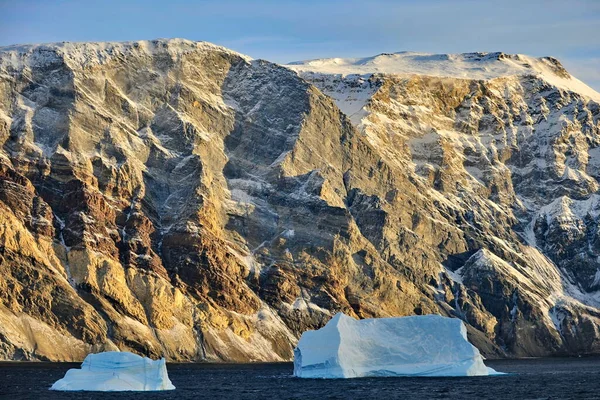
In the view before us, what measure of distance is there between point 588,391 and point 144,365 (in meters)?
65.2

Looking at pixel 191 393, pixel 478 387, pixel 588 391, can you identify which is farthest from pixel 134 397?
pixel 588 391

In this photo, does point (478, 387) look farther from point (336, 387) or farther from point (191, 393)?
point (191, 393)

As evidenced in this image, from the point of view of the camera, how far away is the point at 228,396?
181250 mm

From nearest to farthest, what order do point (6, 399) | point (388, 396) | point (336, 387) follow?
point (6, 399) → point (388, 396) → point (336, 387)

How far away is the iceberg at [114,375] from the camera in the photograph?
186 m

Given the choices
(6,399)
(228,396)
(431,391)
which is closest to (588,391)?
(431,391)

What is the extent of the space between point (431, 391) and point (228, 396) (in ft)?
97.4

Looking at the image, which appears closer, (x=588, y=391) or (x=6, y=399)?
(x=6, y=399)

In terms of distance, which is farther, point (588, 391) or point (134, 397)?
point (588, 391)

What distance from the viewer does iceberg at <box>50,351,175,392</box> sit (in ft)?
612

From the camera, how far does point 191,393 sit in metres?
186

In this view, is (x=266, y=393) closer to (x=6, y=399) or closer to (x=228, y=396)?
(x=228, y=396)

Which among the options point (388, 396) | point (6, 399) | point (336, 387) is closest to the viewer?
point (6, 399)

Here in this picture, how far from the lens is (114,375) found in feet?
615
